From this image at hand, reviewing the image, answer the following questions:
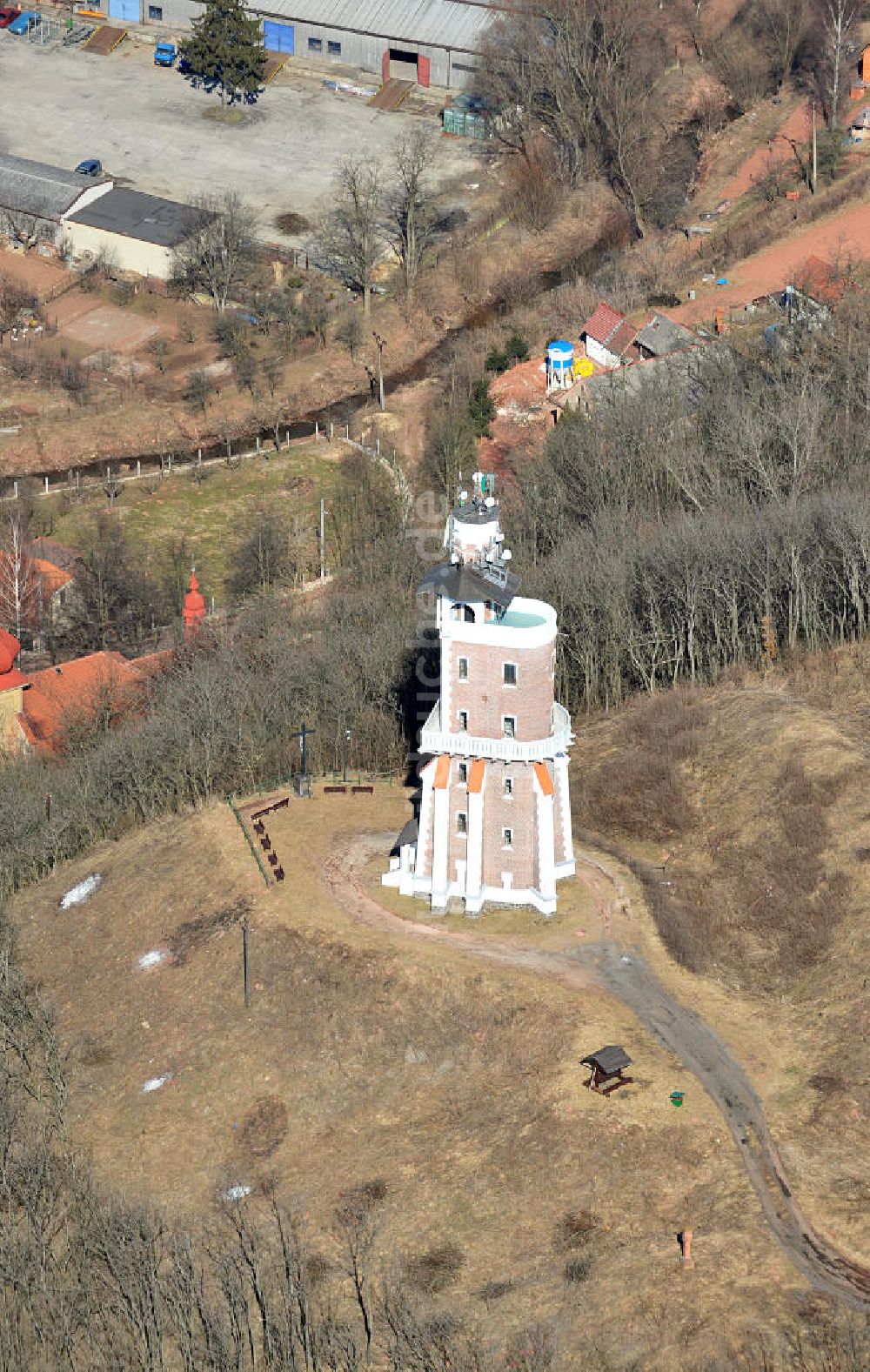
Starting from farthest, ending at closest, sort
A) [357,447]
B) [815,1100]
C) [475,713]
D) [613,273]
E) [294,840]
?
[613,273], [357,447], [294,840], [475,713], [815,1100]

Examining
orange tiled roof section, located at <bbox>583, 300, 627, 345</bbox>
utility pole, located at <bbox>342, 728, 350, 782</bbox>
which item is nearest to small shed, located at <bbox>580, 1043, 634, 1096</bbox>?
utility pole, located at <bbox>342, 728, 350, 782</bbox>

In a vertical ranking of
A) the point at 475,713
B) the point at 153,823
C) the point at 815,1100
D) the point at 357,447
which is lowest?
the point at 357,447

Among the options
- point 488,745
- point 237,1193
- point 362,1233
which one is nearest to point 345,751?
point 488,745

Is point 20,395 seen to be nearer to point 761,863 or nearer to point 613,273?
point 613,273

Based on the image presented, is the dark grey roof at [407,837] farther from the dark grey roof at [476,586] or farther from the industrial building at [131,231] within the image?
the industrial building at [131,231]

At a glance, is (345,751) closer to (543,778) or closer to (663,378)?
(543,778)

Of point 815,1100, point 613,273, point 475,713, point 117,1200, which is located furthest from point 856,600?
point 613,273

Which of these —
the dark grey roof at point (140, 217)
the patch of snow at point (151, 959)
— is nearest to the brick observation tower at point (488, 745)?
the patch of snow at point (151, 959)
